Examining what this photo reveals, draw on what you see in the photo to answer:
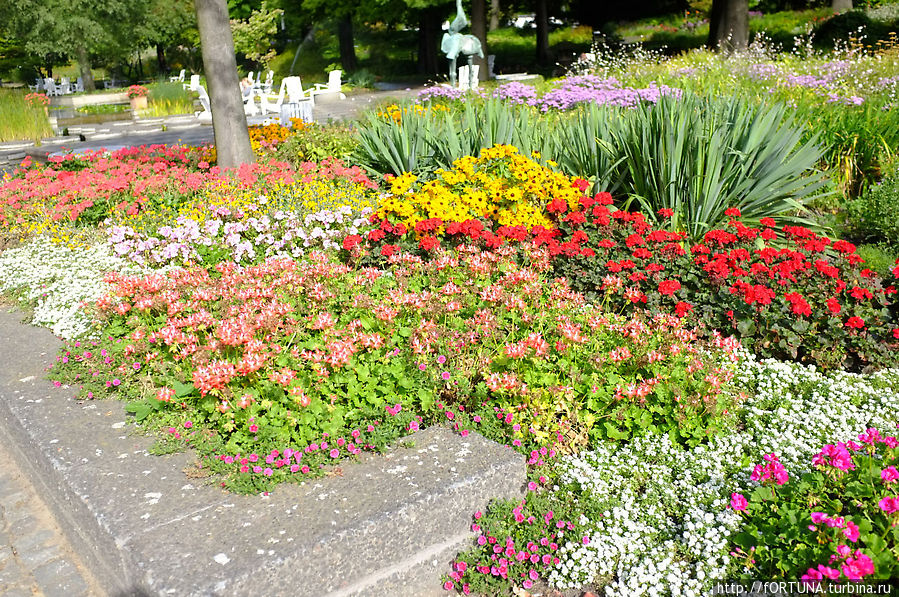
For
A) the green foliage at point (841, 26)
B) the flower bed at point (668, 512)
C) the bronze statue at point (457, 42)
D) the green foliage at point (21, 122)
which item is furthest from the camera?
the green foliage at point (841, 26)

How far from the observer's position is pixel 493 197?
5527mm

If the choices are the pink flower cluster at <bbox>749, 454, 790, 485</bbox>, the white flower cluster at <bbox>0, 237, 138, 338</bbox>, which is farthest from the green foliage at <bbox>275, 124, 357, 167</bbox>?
the pink flower cluster at <bbox>749, 454, 790, 485</bbox>

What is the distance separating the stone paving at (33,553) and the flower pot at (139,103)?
20.3 metres

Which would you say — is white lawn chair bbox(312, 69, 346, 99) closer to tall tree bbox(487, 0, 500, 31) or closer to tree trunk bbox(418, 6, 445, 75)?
tree trunk bbox(418, 6, 445, 75)

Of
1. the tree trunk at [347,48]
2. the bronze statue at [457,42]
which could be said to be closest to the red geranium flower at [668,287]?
the bronze statue at [457,42]

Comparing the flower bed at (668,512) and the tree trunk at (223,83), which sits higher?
the tree trunk at (223,83)

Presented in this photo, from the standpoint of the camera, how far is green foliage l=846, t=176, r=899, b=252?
559cm

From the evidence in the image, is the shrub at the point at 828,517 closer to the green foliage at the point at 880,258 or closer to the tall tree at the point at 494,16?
the green foliage at the point at 880,258

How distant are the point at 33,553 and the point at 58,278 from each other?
2.90 meters

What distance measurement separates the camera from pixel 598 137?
6102mm

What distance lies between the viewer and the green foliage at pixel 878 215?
5.59 meters

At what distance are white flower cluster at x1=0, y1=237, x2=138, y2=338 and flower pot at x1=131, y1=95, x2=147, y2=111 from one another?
16680mm

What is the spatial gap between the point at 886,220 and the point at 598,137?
2.47 m

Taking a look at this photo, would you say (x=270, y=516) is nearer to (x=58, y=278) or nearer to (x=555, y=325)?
(x=555, y=325)
